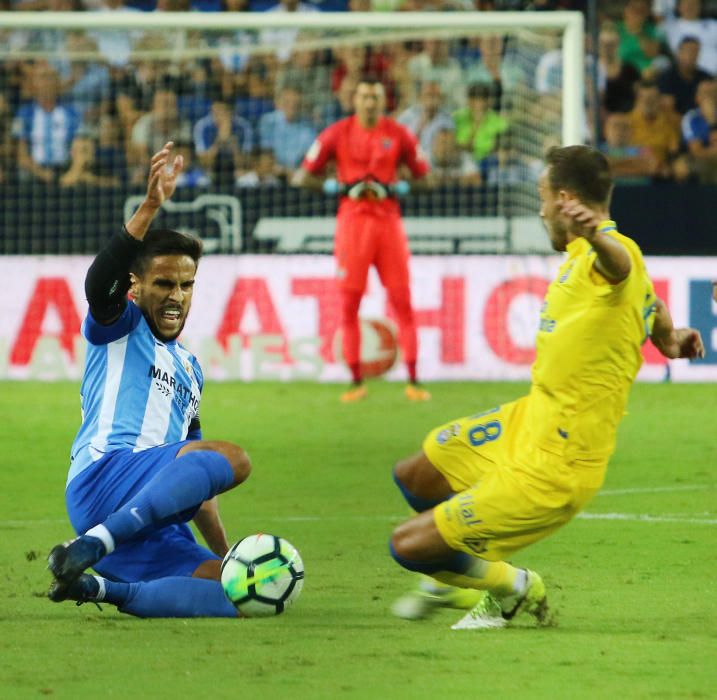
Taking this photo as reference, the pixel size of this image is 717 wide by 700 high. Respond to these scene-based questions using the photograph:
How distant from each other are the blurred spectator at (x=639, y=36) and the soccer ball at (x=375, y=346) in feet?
15.8

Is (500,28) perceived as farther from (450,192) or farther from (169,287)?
(169,287)

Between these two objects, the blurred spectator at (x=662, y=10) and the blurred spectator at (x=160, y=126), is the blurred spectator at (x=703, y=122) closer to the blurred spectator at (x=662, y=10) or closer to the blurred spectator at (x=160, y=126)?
the blurred spectator at (x=662, y=10)

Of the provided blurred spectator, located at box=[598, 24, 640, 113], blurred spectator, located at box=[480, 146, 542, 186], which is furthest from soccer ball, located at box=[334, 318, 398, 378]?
blurred spectator, located at box=[598, 24, 640, 113]

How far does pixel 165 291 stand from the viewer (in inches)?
215

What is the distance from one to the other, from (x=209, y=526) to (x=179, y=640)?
0.86 m

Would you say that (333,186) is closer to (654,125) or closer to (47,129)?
(47,129)

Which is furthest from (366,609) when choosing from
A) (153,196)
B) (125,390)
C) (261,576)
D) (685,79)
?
(685,79)

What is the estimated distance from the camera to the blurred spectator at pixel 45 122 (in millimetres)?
15336

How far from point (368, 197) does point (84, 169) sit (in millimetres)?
3629

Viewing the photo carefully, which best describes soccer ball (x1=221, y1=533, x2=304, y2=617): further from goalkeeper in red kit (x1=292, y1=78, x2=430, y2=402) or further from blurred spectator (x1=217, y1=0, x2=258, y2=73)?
blurred spectator (x1=217, y1=0, x2=258, y2=73)

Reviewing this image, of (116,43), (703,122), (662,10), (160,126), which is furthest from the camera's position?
(662,10)

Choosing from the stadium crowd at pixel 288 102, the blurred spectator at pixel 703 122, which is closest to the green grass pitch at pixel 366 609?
the stadium crowd at pixel 288 102

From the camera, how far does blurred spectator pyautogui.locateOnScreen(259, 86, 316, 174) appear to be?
50.9 ft

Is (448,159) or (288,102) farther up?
(288,102)
